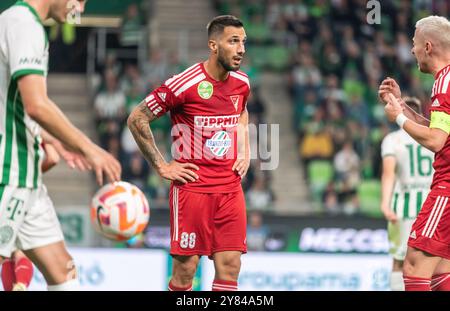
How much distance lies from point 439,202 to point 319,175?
10599 millimetres

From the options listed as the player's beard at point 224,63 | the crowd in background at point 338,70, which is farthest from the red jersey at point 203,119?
the crowd in background at point 338,70

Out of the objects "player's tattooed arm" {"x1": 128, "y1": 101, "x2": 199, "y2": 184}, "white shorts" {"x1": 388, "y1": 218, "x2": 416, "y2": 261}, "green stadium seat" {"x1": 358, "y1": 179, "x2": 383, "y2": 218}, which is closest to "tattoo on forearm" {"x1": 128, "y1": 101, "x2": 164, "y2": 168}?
"player's tattooed arm" {"x1": 128, "y1": 101, "x2": 199, "y2": 184}

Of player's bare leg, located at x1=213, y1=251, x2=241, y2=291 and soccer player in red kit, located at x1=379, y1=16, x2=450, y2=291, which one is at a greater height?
soccer player in red kit, located at x1=379, y1=16, x2=450, y2=291

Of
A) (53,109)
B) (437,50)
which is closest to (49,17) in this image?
(53,109)

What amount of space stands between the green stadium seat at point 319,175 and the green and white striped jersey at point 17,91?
11.4 metres

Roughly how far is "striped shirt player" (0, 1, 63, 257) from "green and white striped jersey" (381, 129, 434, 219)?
4.79 metres

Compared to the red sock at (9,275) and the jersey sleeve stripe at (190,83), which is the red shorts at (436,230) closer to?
the jersey sleeve stripe at (190,83)

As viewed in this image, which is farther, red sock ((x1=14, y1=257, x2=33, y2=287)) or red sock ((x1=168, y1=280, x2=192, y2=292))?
red sock ((x1=14, y1=257, x2=33, y2=287))

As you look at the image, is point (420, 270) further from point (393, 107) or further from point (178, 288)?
point (178, 288)

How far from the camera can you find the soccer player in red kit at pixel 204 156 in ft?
25.6

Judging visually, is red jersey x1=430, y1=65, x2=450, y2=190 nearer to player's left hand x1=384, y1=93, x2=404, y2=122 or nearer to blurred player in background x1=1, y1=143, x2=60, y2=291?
player's left hand x1=384, y1=93, x2=404, y2=122

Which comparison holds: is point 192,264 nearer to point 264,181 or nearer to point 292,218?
point 292,218

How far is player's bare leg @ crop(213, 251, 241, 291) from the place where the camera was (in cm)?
769

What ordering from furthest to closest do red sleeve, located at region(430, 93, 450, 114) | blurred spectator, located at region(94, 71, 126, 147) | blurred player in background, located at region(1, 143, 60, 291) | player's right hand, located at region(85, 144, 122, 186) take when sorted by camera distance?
blurred spectator, located at region(94, 71, 126, 147) < blurred player in background, located at region(1, 143, 60, 291) < red sleeve, located at region(430, 93, 450, 114) < player's right hand, located at region(85, 144, 122, 186)
